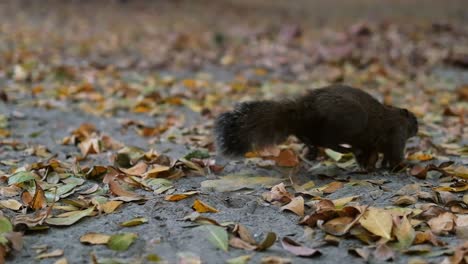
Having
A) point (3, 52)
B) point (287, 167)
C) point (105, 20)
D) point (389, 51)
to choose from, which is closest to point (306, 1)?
point (105, 20)

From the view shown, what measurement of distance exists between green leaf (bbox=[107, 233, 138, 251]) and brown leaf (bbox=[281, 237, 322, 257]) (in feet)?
2.18

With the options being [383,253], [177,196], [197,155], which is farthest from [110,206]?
[383,253]

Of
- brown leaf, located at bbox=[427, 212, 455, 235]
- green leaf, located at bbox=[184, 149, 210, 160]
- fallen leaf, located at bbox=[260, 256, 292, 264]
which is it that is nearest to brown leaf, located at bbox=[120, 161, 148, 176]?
green leaf, located at bbox=[184, 149, 210, 160]

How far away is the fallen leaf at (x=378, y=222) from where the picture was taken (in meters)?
2.90

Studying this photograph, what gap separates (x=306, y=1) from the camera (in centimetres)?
1695

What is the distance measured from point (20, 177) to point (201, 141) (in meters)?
1.73

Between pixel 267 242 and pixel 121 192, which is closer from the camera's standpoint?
pixel 267 242

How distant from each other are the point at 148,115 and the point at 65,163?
83.0 inches

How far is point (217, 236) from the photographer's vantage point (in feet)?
9.43

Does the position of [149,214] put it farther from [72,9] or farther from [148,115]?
[72,9]

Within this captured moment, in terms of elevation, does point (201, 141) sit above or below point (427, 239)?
below

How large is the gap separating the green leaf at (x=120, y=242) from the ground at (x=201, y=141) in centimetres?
2

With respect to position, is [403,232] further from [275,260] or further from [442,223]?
[275,260]

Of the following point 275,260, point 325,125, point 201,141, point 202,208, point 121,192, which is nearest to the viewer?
point 275,260
